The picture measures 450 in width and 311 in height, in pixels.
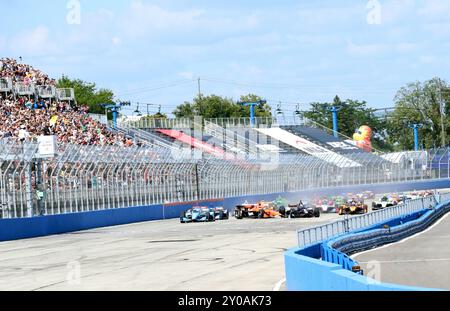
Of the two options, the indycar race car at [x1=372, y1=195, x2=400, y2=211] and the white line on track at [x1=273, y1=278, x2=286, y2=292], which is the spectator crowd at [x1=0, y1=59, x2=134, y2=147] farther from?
the white line on track at [x1=273, y1=278, x2=286, y2=292]

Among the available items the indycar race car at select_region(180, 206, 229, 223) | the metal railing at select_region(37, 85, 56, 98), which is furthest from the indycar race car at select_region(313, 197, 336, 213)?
→ the metal railing at select_region(37, 85, 56, 98)

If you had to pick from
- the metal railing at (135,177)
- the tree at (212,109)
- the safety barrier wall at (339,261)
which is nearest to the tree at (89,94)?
the tree at (212,109)

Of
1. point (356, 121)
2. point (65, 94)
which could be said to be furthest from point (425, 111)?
point (65, 94)

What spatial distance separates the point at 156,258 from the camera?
84.2 feet

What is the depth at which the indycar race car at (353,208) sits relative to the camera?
45031 millimetres

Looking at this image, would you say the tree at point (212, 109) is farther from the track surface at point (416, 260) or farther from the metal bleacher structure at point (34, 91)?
the track surface at point (416, 260)

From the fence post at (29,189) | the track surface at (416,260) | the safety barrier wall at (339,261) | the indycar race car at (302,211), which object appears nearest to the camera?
the safety barrier wall at (339,261)

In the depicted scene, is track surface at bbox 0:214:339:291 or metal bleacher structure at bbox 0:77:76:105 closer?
track surface at bbox 0:214:339:291

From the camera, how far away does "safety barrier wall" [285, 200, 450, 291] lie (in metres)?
12.0

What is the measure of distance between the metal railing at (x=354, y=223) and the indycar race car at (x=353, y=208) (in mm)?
3015

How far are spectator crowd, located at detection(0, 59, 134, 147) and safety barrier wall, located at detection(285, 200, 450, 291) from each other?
61.3 ft
